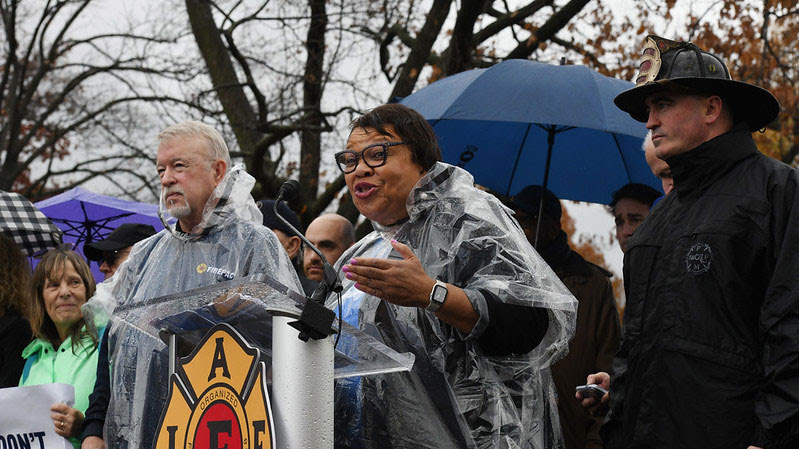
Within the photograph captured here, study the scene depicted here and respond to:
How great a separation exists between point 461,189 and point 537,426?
77cm

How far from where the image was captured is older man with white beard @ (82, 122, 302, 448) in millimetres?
3451

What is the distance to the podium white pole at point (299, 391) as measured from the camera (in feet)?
7.30

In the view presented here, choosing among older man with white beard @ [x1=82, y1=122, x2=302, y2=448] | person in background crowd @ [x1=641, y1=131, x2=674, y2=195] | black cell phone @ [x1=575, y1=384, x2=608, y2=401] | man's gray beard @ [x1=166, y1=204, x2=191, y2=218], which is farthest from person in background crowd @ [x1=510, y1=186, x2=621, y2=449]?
man's gray beard @ [x1=166, y1=204, x2=191, y2=218]

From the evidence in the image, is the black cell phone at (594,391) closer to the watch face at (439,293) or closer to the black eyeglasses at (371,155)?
the watch face at (439,293)

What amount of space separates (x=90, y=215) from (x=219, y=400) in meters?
5.76

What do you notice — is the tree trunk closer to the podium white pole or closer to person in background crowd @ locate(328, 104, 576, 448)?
person in background crowd @ locate(328, 104, 576, 448)

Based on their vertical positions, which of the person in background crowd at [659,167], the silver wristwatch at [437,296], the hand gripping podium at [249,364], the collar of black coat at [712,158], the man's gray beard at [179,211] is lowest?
the hand gripping podium at [249,364]

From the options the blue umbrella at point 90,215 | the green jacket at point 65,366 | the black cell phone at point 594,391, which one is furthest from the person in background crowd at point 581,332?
the blue umbrella at point 90,215

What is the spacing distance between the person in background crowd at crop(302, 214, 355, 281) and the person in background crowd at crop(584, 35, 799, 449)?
2.70 m

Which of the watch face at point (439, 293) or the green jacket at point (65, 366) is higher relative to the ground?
the watch face at point (439, 293)

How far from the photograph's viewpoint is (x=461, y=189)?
10.3ft

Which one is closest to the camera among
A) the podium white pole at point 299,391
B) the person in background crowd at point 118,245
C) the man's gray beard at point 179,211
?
the podium white pole at point 299,391

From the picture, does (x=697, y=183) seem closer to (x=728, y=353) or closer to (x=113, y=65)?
(x=728, y=353)

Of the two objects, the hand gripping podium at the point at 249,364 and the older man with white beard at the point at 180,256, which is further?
the older man with white beard at the point at 180,256
